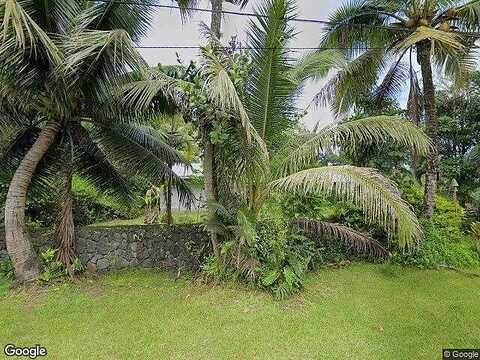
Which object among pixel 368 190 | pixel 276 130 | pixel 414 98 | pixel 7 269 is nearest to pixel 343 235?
pixel 368 190

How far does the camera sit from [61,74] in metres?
5.07

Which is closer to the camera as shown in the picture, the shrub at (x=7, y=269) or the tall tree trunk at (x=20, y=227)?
the tall tree trunk at (x=20, y=227)

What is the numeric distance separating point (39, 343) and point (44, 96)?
3976 millimetres

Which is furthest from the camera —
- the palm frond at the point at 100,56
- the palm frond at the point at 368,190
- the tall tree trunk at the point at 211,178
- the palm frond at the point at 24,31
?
the tall tree trunk at the point at 211,178

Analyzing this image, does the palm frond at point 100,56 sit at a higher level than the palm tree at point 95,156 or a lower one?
higher

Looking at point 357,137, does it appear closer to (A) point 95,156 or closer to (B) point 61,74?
(B) point 61,74

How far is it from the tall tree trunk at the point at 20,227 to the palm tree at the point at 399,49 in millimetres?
6736

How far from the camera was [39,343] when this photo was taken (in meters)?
3.86

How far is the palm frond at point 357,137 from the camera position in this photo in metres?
5.15

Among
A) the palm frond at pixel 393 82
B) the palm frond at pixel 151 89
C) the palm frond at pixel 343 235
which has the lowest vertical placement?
the palm frond at pixel 343 235

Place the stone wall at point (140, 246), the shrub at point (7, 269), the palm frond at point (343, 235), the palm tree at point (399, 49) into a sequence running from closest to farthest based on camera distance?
the shrub at point (7, 269), the palm frond at point (343, 235), the stone wall at point (140, 246), the palm tree at point (399, 49)

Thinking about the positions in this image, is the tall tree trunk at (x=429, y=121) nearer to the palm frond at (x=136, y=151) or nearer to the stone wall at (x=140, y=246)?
the stone wall at (x=140, y=246)

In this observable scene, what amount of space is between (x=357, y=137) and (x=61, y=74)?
4.87 meters

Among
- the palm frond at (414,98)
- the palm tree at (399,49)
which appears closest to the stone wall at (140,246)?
the palm tree at (399,49)
